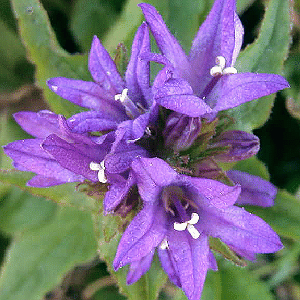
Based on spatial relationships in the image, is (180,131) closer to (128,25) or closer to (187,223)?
(187,223)

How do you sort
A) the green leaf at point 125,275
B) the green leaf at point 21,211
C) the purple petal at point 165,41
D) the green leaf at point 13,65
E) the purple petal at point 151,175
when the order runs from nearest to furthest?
the purple petal at point 151,175, the purple petal at point 165,41, the green leaf at point 125,275, the green leaf at point 21,211, the green leaf at point 13,65

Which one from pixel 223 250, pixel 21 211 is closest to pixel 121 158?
pixel 223 250

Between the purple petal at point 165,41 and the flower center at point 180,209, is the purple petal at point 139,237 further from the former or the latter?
the purple petal at point 165,41

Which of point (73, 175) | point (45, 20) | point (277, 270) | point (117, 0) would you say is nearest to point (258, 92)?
point (73, 175)

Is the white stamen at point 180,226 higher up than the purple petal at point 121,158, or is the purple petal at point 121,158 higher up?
the purple petal at point 121,158

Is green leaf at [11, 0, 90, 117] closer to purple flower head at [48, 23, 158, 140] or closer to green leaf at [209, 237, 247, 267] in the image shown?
purple flower head at [48, 23, 158, 140]

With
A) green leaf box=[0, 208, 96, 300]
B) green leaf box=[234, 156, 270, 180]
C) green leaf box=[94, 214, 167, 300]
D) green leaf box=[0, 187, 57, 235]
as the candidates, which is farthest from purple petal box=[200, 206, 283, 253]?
green leaf box=[0, 187, 57, 235]

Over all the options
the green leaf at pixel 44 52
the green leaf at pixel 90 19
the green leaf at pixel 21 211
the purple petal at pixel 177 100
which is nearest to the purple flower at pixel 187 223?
the purple petal at pixel 177 100
